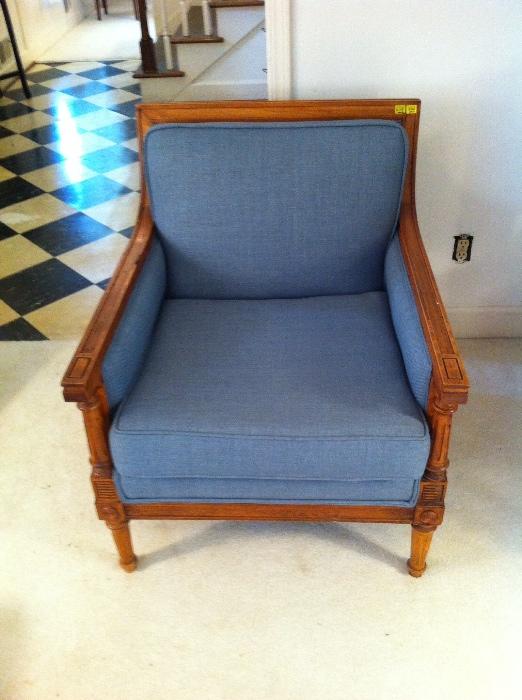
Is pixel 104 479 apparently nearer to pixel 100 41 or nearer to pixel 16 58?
pixel 16 58

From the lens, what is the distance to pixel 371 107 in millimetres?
1482

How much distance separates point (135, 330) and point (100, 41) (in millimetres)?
4419

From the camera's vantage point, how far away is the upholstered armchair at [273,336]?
46.0 inches

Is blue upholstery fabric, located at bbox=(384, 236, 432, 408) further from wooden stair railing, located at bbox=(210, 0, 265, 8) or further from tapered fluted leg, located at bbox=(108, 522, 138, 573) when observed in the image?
wooden stair railing, located at bbox=(210, 0, 265, 8)

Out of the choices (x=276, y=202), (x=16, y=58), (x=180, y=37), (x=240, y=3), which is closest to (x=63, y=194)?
(x=180, y=37)

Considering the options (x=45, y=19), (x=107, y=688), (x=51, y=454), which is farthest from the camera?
(x=45, y=19)

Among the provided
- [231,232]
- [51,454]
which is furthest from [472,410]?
[51,454]

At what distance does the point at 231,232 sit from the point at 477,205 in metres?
0.72

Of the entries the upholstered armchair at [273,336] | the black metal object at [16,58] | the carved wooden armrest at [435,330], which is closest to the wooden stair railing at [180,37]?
the black metal object at [16,58]

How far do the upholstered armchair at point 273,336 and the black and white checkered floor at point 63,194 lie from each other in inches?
31.6

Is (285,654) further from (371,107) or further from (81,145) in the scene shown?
(81,145)

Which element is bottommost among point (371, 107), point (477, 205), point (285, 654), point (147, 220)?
point (285, 654)

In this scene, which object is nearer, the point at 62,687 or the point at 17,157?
the point at 62,687

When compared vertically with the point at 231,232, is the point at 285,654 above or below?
below
